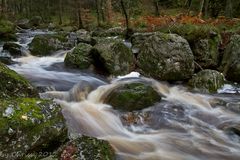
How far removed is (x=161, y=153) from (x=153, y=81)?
4.22 metres

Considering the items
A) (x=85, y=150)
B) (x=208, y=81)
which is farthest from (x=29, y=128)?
(x=208, y=81)

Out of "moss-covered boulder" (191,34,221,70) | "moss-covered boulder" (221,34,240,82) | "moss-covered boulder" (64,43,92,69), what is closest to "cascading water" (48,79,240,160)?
"moss-covered boulder" (221,34,240,82)

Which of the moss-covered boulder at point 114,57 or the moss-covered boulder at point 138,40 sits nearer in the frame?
the moss-covered boulder at point 114,57

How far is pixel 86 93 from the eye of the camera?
9023 mm

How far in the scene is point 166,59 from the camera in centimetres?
1026

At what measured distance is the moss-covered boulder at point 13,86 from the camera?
5852mm

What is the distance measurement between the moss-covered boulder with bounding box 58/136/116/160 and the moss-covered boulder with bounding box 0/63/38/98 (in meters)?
1.66

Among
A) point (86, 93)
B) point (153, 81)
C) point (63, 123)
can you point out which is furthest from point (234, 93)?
point (63, 123)

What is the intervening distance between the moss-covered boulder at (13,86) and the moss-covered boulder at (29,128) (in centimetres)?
93

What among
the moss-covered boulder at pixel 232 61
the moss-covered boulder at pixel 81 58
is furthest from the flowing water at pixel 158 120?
the moss-covered boulder at pixel 232 61

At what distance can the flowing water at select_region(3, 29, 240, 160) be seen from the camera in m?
6.34

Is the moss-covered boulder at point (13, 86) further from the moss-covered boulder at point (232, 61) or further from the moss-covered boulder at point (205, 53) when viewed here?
the moss-covered boulder at point (205, 53)

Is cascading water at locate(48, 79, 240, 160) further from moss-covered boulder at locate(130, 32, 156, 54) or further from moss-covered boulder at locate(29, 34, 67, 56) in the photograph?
moss-covered boulder at locate(29, 34, 67, 56)

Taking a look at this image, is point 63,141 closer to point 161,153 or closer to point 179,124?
point 161,153
